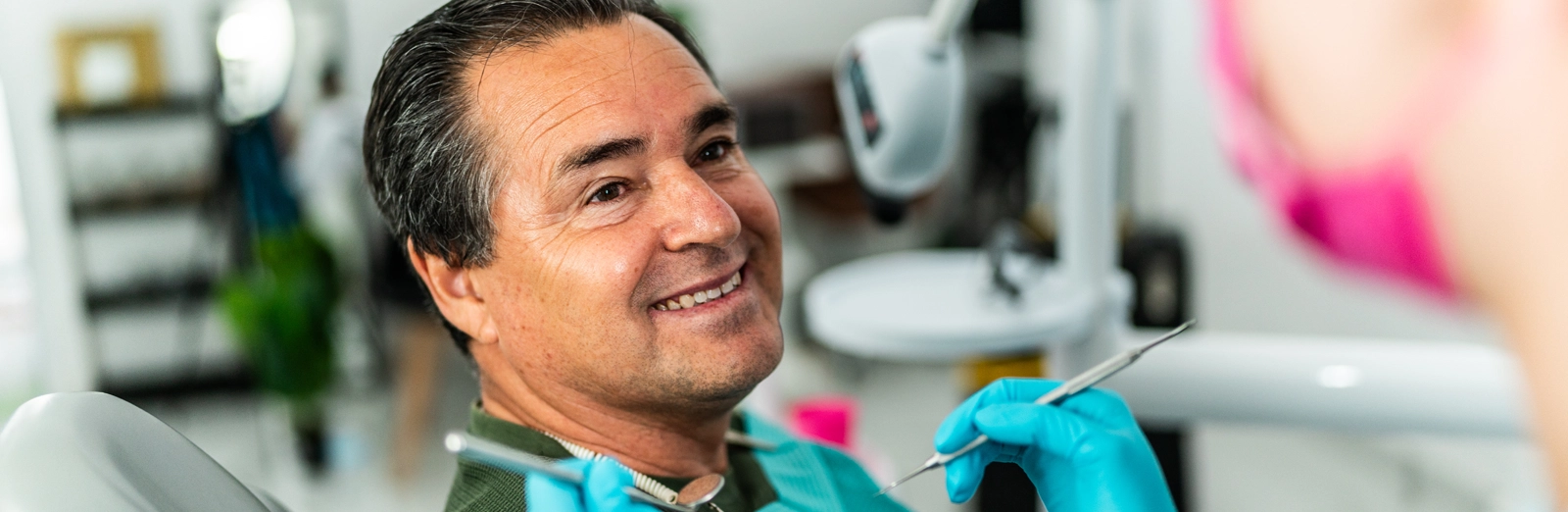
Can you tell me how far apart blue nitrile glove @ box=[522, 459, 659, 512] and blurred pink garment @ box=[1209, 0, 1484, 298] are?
0.44 m

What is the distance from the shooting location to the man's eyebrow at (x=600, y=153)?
0.93 meters

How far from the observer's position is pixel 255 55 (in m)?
2.88

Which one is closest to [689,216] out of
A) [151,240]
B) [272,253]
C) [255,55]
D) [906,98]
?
[906,98]

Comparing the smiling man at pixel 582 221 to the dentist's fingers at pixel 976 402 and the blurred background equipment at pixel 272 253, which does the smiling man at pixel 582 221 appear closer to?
the dentist's fingers at pixel 976 402

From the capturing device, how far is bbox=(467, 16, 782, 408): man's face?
0.94 metres

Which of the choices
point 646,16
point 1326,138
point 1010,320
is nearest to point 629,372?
point 646,16

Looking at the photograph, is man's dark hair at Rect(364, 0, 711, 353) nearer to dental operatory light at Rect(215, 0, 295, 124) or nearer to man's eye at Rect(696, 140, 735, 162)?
man's eye at Rect(696, 140, 735, 162)

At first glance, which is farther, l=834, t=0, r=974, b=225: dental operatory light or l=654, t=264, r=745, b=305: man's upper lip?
l=834, t=0, r=974, b=225: dental operatory light

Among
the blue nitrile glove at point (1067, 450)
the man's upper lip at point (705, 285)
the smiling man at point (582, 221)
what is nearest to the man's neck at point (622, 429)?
the smiling man at point (582, 221)

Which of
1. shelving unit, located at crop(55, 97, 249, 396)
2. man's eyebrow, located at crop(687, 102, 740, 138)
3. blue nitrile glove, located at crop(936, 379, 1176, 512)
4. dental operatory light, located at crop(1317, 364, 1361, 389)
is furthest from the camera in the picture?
shelving unit, located at crop(55, 97, 249, 396)

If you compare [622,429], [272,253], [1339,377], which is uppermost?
[622,429]

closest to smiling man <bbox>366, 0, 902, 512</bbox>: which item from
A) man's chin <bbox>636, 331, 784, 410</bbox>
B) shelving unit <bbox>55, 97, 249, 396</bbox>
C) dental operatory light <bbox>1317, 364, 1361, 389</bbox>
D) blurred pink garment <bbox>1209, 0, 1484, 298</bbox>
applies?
man's chin <bbox>636, 331, 784, 410</bbox>

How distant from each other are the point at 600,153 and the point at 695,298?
14cm

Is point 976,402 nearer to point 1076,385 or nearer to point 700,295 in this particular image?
point 1076,385
